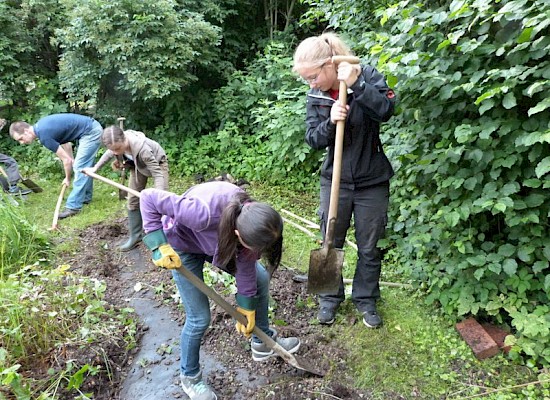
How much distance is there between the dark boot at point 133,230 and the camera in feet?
14.7

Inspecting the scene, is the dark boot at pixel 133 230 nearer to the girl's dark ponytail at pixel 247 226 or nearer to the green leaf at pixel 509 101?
the girl's dark ponytail at pixel 247 226

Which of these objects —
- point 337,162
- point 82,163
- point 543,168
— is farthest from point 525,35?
point 82,163

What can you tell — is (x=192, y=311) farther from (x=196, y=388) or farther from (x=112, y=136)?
(x=112, y=136)

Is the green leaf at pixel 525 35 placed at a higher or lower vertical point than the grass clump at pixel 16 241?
higher

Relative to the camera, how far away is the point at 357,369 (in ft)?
8.63

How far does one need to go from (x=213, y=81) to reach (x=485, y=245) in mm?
6103

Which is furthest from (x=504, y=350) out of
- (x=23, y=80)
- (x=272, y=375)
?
(x=23, y=80)

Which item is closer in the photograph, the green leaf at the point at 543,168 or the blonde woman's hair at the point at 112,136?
the green leaf at the point at 543,168

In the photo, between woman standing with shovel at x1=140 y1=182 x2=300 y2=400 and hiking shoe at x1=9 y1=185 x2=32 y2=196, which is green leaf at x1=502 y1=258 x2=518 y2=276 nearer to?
woman standing with shovel at x1=140 y1=182 x2=300 y2=400

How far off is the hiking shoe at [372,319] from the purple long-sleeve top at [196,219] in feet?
3.55

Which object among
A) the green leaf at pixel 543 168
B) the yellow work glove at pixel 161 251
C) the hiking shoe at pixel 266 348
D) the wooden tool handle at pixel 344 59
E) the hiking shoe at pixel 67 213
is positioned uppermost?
the wooden tool handle at pixel 344 59

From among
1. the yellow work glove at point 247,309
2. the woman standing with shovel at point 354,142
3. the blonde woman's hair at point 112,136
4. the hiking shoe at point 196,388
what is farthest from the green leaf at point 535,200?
the blonde woman's hair at point 112,136

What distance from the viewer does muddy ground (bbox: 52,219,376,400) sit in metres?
2.54

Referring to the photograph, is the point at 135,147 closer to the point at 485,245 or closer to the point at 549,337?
the point at 485,245
